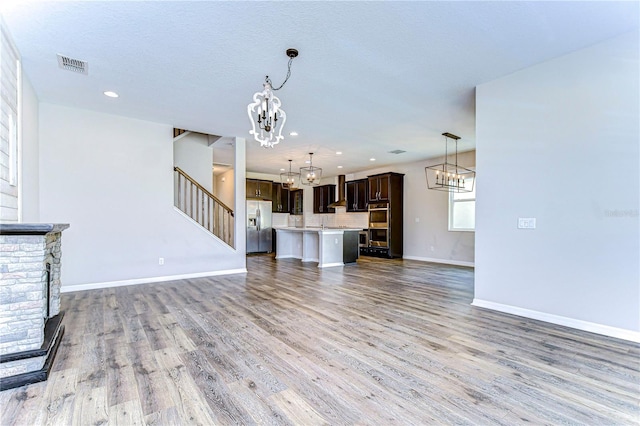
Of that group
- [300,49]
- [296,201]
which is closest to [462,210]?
[296,201]

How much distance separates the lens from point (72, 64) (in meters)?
3.28

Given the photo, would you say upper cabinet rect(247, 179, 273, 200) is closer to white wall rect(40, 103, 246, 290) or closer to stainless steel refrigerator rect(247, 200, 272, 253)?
stainless steel refrigerator rect(247, 200, 272, 253)

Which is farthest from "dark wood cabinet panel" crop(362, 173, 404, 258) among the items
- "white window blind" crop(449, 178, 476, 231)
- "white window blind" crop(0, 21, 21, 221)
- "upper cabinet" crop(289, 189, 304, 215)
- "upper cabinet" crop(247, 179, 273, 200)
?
"white window blind" crop(0, 21, 21, 221)

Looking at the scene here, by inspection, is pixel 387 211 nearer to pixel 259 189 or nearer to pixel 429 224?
pixel 429 224

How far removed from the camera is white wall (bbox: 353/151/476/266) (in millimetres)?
7570

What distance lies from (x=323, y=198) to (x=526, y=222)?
8.10m

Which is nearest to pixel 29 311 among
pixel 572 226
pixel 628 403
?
pixel 628 403

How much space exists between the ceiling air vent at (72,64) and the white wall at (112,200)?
1.61 metres

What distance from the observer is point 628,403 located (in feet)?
6.00

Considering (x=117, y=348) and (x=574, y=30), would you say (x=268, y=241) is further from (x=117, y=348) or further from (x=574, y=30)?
(x=574, y=30)

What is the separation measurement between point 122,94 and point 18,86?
1.02m

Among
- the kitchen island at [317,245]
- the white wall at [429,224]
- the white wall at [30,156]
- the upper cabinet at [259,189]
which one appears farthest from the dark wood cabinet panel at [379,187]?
the white wall at [30,156]

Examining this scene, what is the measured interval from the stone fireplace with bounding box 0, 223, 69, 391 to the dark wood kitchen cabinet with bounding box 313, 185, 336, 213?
903cm

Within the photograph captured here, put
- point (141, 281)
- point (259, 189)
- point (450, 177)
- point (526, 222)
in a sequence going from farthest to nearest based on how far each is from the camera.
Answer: point (259, 189), point (450, 177), point (141, 281), point (526, 222)
